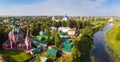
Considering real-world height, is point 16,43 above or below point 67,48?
above

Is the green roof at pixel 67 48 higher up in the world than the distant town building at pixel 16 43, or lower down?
lower down

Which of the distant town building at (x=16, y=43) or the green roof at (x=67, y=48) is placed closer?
the green roof at (x=67, y=48)

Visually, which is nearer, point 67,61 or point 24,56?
point 67,61

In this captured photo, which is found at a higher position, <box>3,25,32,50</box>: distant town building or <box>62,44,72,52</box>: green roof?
<box>3,25,32,50</box>: distant town building

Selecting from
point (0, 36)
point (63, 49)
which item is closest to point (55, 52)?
point (63, 49)

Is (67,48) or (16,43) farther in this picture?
(16,43)

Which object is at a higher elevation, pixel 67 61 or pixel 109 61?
pixel 67 61

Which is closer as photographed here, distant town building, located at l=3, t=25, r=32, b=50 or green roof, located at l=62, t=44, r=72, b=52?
green roof, located at l=62, t=44, r=72, b=52

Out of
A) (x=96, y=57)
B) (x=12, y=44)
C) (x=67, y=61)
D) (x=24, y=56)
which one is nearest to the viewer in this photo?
(x=67, y=61)

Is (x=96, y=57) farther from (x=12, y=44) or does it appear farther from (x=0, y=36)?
(x=0, y=36)

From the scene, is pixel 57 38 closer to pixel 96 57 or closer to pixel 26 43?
pixel 26 43

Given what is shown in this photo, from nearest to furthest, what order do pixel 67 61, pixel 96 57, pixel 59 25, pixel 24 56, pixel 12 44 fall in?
pixel 67 61, pixel 24 56, pixel 96 57, pixel 12 44, pixel 59 25
